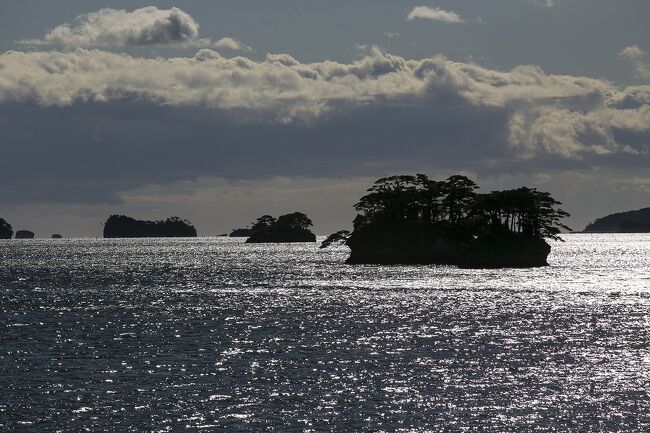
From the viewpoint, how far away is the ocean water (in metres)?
46.4

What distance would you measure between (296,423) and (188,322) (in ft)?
161

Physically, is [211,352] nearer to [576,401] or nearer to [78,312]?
[576,401]

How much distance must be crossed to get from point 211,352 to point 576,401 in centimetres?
2877

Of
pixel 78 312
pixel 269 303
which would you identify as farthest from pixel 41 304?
pixel 269 303

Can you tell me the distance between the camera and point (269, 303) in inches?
4614

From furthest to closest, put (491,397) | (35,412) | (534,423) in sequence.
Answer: (491,397)
(35,412)
(534,423)

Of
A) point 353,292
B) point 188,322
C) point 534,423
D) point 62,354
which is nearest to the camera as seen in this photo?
point 534,423

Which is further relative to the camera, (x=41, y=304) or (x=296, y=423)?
(x=41, y=304)

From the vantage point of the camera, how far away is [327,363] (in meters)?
64.2

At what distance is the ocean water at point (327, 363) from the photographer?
46406 millimetres

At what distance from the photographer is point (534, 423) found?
4481 cm

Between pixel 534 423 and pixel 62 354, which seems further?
pixel 62 354

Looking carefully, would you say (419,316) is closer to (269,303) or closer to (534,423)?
(269,303)

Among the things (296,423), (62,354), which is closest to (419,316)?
(62,354)
